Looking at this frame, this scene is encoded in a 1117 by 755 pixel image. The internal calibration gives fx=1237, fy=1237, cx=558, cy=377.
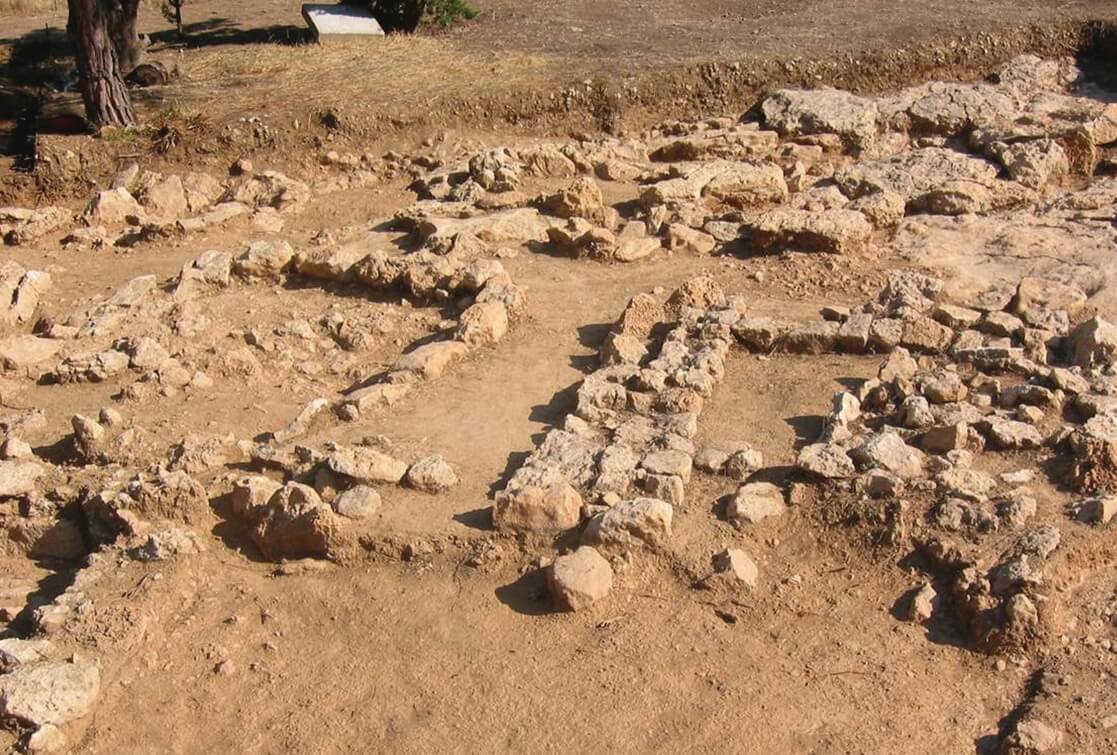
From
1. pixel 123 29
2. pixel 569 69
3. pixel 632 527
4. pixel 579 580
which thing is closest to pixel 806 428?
pixel 632 527

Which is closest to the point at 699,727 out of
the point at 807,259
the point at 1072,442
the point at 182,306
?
the point at 1072,442

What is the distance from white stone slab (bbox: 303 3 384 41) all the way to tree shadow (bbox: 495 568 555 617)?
841cm

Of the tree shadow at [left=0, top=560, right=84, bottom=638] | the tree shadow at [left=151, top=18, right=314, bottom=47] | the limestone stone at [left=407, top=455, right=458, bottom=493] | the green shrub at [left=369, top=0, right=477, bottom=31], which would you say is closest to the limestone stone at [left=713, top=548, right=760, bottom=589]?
the limestone stone at [left=407, top=455, right=458, bottom=493]

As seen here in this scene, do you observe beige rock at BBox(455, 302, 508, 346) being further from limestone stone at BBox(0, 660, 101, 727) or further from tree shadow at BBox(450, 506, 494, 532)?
limestone stone at BBox(0, 660, 101, 727)

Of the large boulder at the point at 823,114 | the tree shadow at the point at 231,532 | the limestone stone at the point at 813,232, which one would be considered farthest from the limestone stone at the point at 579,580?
the large boulder at the point at 823,114

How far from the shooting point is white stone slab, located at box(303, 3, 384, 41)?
41.0 ft

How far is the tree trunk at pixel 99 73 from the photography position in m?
10.3

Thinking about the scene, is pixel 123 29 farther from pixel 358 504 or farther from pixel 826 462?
pixel 826 462

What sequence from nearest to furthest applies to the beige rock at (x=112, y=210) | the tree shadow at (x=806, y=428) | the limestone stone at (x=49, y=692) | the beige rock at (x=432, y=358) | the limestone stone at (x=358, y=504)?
the limestone stone at (x=49, y=692), the limestone stone at (x=358, y=504), the tree shadow at (x=806, y=428), the beige rock at (x=432, y=358), the beige rock at (x=112, y=210)

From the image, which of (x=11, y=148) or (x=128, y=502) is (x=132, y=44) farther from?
(x=128, y=502)

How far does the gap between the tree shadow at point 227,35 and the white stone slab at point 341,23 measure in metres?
0.17

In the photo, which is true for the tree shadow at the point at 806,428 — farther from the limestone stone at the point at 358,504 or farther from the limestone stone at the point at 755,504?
the limestone stone at the point at 358,504

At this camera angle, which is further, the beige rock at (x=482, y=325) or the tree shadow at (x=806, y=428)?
the beige rock at (x=482, y=325)

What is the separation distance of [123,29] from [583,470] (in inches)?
335
